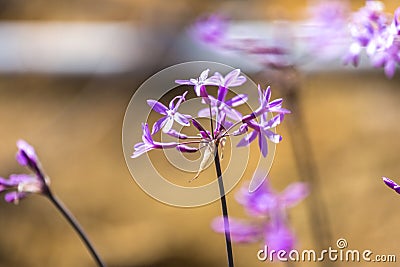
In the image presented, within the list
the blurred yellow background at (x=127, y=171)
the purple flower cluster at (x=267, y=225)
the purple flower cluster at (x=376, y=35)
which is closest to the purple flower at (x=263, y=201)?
the purple flower cluster at (x=267, y=225)

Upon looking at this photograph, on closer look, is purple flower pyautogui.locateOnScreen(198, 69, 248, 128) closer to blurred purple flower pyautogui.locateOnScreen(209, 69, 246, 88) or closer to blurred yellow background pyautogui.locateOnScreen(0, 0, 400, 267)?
blurred purple flower pyautogui.locateOnScreen(209, 69, 246, 88)

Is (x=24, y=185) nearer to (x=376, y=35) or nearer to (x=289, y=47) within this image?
(x=376, y=35)

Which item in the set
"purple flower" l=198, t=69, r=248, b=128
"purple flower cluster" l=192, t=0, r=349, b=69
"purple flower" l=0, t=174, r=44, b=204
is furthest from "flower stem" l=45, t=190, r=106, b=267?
"purple flower cluster" l=192, t=0, r=349, b=69

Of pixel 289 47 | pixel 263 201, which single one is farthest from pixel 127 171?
pixel 263 201

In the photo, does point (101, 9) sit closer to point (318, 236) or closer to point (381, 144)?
point (381, 144)

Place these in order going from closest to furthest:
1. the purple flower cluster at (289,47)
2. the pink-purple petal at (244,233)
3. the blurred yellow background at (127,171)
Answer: the pink-purple petal at (244,233) → the purple flower cluster at (289,47) → the blurred yellow background at (127,171)

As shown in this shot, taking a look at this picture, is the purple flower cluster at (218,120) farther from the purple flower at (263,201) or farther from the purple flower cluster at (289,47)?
the purple flower cluster at (289,47)
